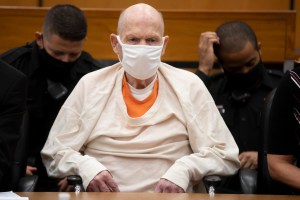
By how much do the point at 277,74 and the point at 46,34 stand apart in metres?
1.42

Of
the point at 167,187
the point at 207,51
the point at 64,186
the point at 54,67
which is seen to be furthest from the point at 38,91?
the point at 167,187

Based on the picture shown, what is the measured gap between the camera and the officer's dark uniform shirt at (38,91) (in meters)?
3.89

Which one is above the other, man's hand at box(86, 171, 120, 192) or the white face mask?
the white face mask

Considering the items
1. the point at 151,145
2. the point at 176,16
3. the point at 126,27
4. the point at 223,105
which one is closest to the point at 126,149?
the point at 151,145

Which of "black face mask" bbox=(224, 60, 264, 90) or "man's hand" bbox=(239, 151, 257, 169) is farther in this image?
"black face mask" bbox=(224, 60, 264, 90)

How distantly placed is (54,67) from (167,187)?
130 centimetres

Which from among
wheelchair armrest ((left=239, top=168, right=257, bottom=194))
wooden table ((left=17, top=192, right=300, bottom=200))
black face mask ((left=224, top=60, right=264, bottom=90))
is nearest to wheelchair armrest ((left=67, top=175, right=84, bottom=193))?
wooden table ((left=17, top=192, right=300, bottom=200))

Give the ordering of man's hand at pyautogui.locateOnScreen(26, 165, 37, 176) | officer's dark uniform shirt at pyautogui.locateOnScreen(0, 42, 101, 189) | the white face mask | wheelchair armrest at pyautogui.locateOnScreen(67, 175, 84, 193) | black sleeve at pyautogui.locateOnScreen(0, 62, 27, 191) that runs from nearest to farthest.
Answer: black sleeve at pyautogui.locateOnScreen(0, 62, 27, 191)
wheelchair armrest at pyautogui.locateOnScreen(67, 175, 84, 193)
the white face mask
man's hand at pyautogui.locateOnScreen(26, 165, 37, 176)
officer's dark uniform shirt at pyautogui.locateOnScreen(0, 42, 101, 189)

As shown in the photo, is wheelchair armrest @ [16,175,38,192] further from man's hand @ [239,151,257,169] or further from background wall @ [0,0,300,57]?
background wall @ [0,0,300,57]

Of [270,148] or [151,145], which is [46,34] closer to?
[151,145]

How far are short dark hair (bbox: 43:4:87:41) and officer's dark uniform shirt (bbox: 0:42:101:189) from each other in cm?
16

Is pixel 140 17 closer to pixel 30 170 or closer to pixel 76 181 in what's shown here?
pixel 76 181

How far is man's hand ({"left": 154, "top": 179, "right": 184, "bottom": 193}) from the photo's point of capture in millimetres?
2982

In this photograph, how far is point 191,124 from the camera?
3.25 metres
